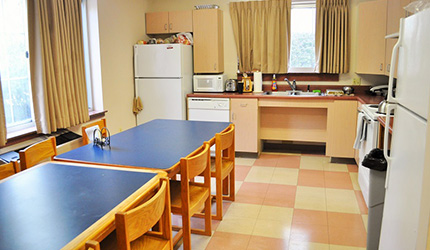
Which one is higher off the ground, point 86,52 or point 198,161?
point 86,52

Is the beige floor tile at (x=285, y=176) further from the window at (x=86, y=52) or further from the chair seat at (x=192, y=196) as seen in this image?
the window at (x=86, y=52)

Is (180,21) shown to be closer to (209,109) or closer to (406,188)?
(209,109)

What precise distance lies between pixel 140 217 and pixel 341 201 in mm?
2563

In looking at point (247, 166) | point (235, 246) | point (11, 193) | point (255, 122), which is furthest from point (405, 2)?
point (11, 193)

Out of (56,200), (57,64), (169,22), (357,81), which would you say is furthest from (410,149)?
(169,22)

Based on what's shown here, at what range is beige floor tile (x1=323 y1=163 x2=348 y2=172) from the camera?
4.55 meters

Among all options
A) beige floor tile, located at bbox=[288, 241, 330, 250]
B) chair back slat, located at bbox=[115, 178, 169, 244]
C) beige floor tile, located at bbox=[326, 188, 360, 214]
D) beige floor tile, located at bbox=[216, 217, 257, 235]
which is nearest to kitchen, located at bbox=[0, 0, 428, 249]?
beige floor tile, located at bbox=[326, 188, 360, 214]

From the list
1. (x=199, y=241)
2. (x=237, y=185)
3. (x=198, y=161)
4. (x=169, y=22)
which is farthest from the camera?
(x=169, y=22)

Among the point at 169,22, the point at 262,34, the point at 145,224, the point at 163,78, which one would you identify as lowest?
the point at 145,224

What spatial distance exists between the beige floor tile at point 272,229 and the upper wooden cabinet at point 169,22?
10.5 ft

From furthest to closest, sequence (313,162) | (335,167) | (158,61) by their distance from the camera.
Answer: (158,61) → (313,162) → (335,167)

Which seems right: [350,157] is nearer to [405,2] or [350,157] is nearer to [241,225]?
[405,2]

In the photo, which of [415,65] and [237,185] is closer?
[415,65]

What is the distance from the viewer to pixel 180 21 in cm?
538
